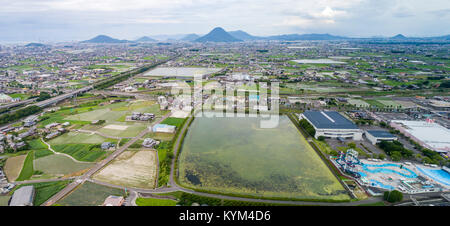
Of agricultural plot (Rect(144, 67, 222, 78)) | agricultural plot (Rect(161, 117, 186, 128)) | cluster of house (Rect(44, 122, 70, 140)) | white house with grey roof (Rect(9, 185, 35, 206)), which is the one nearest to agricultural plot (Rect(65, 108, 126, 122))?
cluster of house (Rect(44, 122, 70, 140))

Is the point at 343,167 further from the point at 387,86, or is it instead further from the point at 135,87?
the point at 135,87

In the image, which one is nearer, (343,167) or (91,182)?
(91,182)

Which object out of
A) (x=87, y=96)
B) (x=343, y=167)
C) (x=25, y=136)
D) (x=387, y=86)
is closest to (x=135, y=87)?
(x=87, y=96)

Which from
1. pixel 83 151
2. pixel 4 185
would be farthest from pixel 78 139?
pixel 4 185

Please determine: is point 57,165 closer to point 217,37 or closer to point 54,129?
point 54,129

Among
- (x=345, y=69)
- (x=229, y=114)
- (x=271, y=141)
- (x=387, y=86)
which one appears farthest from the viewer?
(x=345, y=69)

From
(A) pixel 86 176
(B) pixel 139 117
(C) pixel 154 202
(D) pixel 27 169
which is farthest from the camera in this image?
(B) pixel 139 117

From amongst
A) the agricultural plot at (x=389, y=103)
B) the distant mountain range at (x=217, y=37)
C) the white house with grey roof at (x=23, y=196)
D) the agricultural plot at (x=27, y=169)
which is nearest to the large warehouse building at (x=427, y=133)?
the agricultural plot at (x=389, y=103)

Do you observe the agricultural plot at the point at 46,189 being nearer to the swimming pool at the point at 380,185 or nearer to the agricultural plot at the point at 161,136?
the agricultural plot at the point at 161,136
